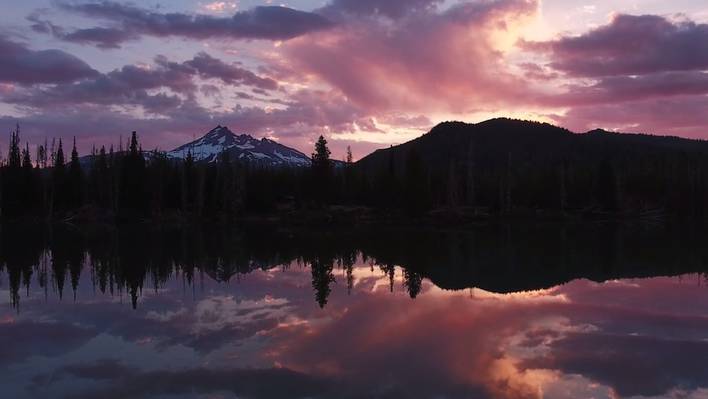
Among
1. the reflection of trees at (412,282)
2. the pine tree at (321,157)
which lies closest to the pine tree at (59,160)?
the pine tree at (321,157)

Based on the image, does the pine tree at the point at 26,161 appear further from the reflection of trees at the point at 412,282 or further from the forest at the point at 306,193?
the reflection of trees at the point at 412,282

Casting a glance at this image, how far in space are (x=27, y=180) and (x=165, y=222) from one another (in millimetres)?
24937

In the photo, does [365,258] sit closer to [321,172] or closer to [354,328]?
[354,328]

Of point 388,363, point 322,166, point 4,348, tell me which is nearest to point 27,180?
point 322,166

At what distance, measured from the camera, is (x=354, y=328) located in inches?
616

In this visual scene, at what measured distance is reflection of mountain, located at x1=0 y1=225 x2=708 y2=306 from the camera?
983 inches

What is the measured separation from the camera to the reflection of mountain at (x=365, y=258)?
25.0 metres

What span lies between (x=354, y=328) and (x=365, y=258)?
18.2 metres

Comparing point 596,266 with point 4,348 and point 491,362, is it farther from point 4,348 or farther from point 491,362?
point 4,348

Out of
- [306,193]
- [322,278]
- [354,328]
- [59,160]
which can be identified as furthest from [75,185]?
[354,328]

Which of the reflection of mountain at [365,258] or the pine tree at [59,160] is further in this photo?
the pine tree at [59,160]

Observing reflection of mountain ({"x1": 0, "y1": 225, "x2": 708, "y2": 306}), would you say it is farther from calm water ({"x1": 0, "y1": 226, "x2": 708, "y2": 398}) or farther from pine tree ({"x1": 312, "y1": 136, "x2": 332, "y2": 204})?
pine tree ({"x1": 312, "y1": 136, "x2": 332, "y2": 204})

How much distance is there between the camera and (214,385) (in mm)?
10781

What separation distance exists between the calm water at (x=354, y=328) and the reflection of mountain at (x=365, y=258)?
0.27m
